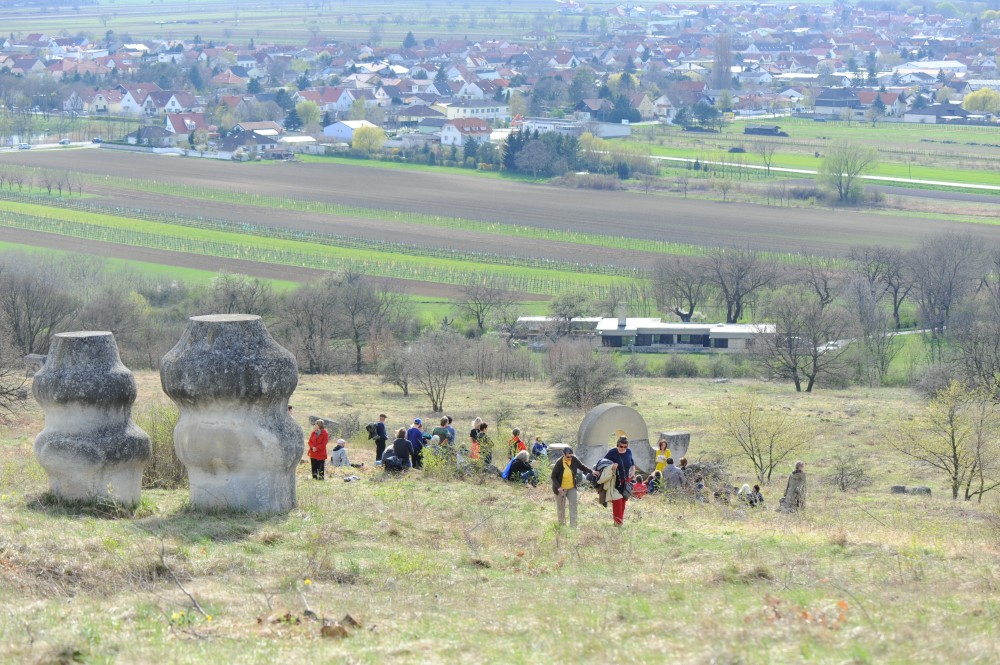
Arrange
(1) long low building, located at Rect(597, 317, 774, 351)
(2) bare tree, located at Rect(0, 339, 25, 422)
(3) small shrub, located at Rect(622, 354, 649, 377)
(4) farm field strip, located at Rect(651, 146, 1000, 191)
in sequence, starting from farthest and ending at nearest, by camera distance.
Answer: (4) farm field strip, located at Rect(651, 146, 1000, 191) → (1) long low building, located at Rect(597, 317, 774, 351) → (3) small shrub, located at Rect(622, 354, 649, 377) → (2) bare tree, located at Rect(0, 339, 25, 422)

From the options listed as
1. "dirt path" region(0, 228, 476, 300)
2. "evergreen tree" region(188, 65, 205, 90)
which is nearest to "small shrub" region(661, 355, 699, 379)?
"dirt path" region(0, 228, 476, 300)

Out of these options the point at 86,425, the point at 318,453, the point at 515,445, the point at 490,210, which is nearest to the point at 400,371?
the point at 515,445

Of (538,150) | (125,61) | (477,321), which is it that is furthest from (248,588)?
(125,61)

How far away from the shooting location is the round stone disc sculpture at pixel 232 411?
1623 centimetres

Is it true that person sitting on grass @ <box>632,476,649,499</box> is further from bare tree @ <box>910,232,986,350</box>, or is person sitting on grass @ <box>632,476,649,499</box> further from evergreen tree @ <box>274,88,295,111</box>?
evergreen tree @ <box>274,88,295,111</box>

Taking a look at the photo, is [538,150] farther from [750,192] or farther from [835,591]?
→ [835,591]

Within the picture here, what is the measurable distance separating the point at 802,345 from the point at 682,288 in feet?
45.3

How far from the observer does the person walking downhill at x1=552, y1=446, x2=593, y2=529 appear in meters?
16.5

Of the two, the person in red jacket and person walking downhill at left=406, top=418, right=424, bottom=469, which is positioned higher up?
the person in red jacket

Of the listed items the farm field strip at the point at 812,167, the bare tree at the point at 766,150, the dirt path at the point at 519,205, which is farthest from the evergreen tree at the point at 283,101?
the bare tree at the point at 766,150

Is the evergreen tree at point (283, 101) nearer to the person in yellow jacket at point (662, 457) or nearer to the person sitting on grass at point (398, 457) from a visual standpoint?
the person in yellow jacket at point (662, 457)

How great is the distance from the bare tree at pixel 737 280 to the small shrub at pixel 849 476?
30.8 meters

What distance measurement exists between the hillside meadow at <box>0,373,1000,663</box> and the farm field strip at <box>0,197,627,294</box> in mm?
44567

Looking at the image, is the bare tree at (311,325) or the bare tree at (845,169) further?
the bare tree at (845,169)
